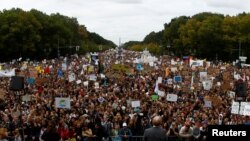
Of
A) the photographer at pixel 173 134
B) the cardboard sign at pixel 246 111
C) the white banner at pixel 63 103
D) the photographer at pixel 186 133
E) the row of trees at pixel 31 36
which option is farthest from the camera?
the row of trees at pixel 31 36

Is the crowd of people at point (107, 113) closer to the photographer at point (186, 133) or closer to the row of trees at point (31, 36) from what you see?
the photographer at point (186, 133)

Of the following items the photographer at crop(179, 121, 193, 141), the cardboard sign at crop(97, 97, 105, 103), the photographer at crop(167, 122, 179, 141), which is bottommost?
the cardboard sign at crop(97, 97, 105, 103)

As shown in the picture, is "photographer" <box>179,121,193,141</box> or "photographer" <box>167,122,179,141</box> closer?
"photographer" <box>179,121,193,141</box>

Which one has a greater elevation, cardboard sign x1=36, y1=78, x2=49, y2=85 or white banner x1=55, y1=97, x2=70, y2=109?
white banner x1=55, y1=97, x2=70, y2=109

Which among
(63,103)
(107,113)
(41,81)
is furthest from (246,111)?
(41,81)

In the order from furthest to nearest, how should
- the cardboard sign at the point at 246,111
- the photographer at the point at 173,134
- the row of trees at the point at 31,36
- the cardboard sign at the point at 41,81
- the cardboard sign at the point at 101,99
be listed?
the row of trees at the point at 31,36 < the cardboard sign at the point at 41,81 < the cardboard sign at the point at 101,99 < the cardboard sign at the point at 246,111 < the photographer at the point at 173,134

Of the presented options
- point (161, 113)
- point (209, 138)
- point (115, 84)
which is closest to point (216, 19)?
point (115, 84)

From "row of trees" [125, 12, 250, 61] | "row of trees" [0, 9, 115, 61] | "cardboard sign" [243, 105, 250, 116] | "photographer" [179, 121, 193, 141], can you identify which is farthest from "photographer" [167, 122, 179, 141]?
"row of trees" [125, 12, 250, 61]

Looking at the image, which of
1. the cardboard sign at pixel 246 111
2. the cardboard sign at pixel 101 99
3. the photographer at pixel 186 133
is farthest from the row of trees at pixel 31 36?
the photographer at pixel 186 133

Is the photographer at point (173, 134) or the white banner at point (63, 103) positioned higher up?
the white banner at point (63, 103)

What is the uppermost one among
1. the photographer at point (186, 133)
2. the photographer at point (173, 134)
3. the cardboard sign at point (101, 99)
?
the photographer at point (186, 133)

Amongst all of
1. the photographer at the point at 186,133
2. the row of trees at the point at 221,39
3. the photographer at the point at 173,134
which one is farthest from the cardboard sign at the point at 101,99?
the row of trees at the point at 221,39

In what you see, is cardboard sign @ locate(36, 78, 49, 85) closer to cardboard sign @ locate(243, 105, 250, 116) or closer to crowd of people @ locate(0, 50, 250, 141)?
crowd of people @ locate(0, 50, 250, 141)

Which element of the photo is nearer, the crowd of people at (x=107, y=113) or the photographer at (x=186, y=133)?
the photographer at (x=186, y=133)
